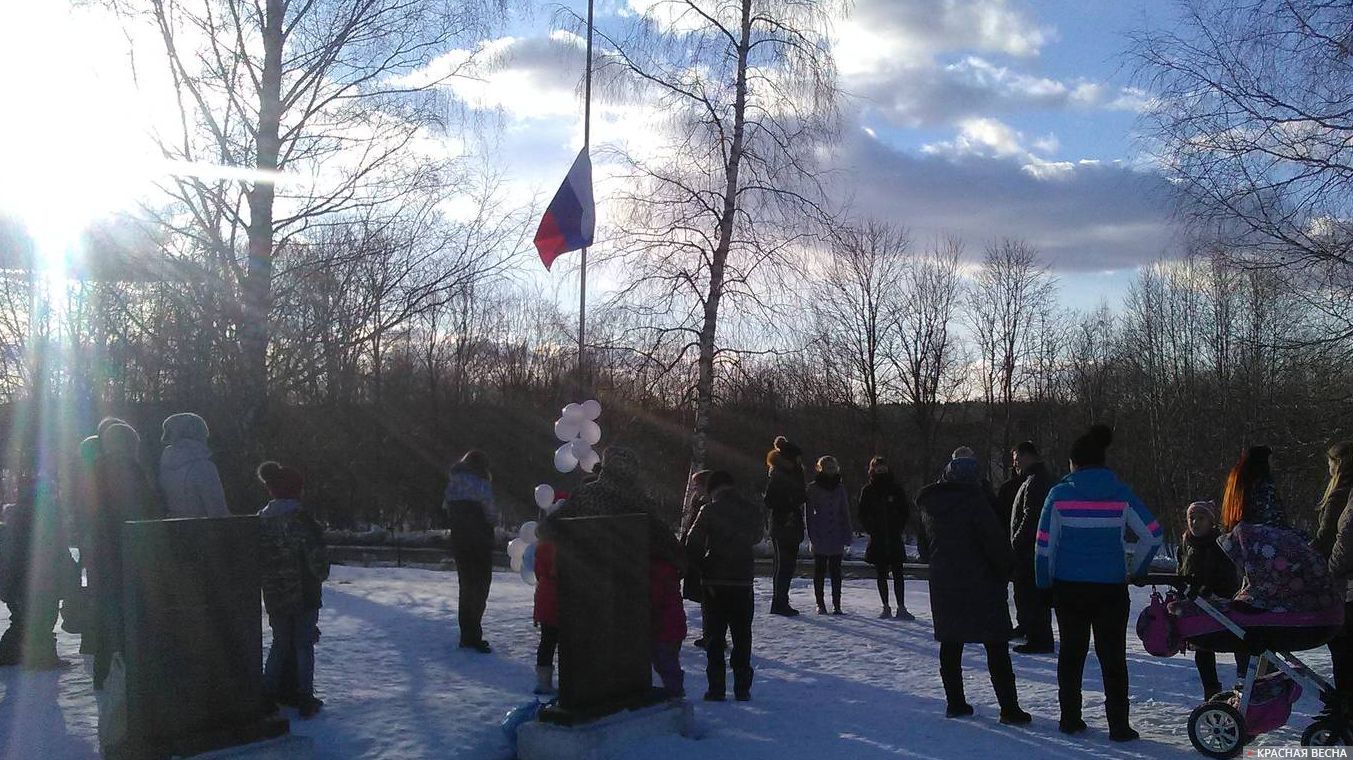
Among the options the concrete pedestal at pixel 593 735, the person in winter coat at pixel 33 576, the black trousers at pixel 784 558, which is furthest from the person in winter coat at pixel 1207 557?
the person in winter coat at pixel 33 576

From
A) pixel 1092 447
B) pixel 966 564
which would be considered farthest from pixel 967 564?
pixel 1092 447

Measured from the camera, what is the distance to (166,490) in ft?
28.4

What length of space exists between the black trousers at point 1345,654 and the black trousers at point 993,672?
6.43 ft

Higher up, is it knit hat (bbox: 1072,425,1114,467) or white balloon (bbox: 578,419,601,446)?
white balloon (bbox: 578,419,601,446)

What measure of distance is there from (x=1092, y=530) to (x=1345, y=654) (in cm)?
174

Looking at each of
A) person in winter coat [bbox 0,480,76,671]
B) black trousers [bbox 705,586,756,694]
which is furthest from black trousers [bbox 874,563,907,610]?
person in winter coat [bbox 0,480,76,671]

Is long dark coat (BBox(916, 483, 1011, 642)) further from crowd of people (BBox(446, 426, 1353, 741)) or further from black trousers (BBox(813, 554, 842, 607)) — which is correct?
black trousers (BBox(813, 554, 842, 607))

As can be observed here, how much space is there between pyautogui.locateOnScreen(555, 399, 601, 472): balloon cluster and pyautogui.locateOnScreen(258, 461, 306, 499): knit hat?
16.5 feet

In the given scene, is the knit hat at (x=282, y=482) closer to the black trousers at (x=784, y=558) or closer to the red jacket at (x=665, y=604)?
the red jacket at (x=665, y=604)

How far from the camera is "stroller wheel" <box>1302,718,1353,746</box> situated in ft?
21.1

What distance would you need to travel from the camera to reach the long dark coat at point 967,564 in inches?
290

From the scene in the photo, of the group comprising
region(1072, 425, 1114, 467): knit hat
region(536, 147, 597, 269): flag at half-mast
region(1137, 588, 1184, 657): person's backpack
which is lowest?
region(1137, 588, 1184, 657): person's backpack

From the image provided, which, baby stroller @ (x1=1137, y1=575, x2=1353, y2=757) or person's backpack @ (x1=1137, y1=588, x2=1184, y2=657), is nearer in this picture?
baby stroller @ (x1=1137, y1=575, x2=1353, y2=757)

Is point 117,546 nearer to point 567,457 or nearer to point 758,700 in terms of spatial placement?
point 758,700
